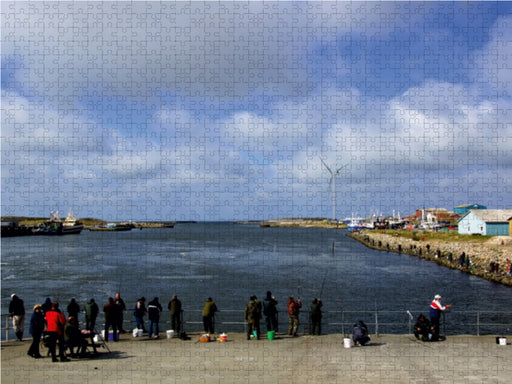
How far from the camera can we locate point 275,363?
14.9 m

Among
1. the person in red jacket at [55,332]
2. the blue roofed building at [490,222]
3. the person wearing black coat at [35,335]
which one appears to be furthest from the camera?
the blue roofed building at [490,222]

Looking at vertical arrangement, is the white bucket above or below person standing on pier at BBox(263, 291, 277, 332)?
below

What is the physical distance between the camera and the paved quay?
44.2 feet

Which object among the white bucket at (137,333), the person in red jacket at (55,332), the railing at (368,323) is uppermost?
the person in red jacket at (55,332)

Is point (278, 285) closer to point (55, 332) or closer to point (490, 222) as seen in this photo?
point (55, 332)

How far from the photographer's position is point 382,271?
236 ft

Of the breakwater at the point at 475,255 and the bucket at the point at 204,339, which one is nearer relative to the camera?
the bucket at the point at 204,339

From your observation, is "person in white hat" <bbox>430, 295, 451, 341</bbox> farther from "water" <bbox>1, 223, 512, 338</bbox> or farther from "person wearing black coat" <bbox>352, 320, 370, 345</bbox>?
"water" <bbox>1, 223, 512, 338</bbox>

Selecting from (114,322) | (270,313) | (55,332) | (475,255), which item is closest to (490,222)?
(475,255)

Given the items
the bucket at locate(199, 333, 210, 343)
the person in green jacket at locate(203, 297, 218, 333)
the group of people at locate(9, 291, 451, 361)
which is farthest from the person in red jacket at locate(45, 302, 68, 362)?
the person in green jacket at locate(203, 297, 218, 333)

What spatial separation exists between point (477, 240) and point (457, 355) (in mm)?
80798

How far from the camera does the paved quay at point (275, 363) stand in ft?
44.2

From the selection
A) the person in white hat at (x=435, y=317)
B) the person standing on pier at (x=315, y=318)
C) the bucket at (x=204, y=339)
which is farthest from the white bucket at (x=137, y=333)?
the person in white hat at (x=435, y=317)

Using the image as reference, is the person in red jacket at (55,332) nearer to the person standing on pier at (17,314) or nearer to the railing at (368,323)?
the person standing on pier at (17,314)
